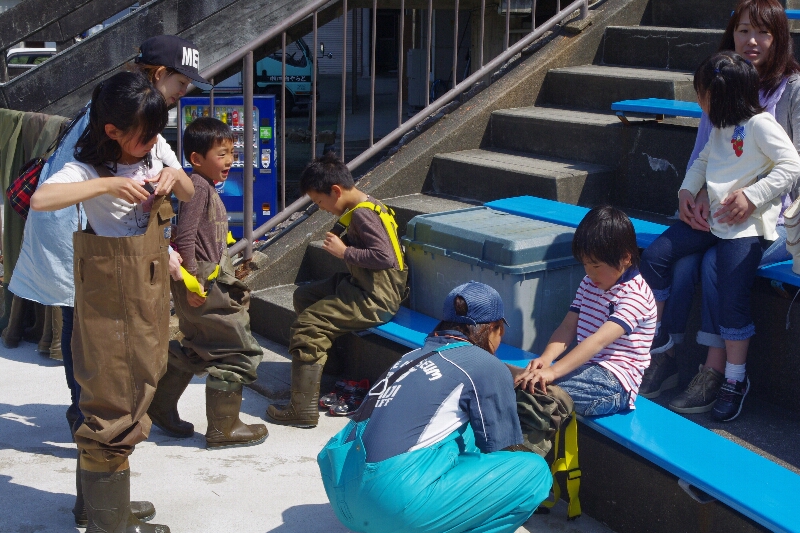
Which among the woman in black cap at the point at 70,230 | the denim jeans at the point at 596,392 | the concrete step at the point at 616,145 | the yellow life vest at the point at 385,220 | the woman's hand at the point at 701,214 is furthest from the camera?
the concrete step at the point at 616,145

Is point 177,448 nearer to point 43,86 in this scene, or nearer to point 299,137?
point 43,86

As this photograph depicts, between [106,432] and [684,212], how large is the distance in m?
2.60

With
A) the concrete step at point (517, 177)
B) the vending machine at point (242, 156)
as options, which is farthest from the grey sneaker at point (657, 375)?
the vending machine at point (242, 156)

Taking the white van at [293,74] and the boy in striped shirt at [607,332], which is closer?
the boy in striped shirt at [607,332]

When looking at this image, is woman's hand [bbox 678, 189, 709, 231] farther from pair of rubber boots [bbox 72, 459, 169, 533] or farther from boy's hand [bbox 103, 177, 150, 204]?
pair of rubber boots [bbox 72, 459, 169, 533]

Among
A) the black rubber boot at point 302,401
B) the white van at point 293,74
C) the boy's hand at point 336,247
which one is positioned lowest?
the white van at point 293,74

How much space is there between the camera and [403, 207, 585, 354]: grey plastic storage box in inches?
161

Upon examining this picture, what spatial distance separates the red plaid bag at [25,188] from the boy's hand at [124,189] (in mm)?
894

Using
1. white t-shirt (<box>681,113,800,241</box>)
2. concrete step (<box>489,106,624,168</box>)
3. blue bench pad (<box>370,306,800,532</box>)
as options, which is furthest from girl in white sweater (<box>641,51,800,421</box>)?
concrete step (<box>489,106,624,168</box>)

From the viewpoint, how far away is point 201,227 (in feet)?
13.3

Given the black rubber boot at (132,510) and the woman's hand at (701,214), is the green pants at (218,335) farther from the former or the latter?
the woman's hand at (701,214)

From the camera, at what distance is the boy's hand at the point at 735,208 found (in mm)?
3748

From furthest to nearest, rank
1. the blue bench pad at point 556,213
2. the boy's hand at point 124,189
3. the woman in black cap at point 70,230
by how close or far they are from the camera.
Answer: the blue bench pad at point 556,213
the woman in black cap at point 70,230
the boy's hand at point 124,189

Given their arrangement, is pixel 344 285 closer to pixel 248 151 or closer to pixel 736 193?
pixel 248 151
